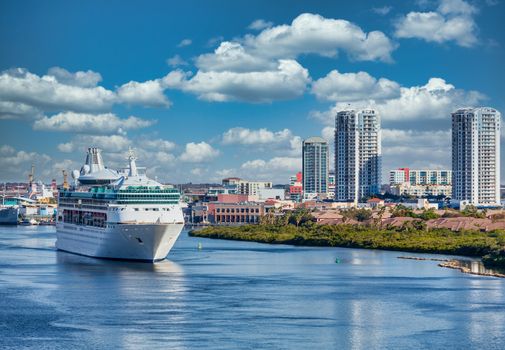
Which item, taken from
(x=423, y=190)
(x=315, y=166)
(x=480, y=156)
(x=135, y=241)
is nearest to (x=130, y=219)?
(x=135, y=241)

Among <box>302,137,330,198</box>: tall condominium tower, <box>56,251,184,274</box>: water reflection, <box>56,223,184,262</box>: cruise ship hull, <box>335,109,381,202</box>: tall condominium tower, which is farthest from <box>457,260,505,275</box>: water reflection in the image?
<box>302,137,330,198</box>: tall condominium tower

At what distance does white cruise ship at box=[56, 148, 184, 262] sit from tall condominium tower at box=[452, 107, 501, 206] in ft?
189

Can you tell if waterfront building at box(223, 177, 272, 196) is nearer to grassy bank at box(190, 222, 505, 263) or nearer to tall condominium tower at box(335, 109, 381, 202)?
tall condominium tower at box(335, 109, 381, 202)

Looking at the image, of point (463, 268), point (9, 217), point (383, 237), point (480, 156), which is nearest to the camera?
point (463, 268)

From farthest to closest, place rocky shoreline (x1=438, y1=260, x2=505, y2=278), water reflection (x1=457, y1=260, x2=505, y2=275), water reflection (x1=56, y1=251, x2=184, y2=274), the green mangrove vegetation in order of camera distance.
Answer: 1. the green mangrove vegetation
2. water reflection (x1=457, y1=260, x2=505, y2=275)
3. water reflection (x1=56, y1=251, x2=184, y2=274)
4. rocky shoreline (x1=438, y1=260, x2=505, y2=278)

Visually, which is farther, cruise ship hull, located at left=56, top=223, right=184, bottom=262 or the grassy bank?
the grassy bank

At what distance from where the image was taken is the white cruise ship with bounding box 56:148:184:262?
37562 mm

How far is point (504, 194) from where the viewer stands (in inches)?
6216

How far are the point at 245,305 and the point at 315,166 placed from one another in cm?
10428

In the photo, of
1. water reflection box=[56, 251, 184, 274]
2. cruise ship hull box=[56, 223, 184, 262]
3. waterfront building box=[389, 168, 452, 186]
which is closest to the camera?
water reflection box=[56, 251, 184, 274]

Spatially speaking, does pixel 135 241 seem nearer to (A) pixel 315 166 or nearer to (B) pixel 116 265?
(B) pixel 116 265

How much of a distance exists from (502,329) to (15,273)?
1839 centimetres

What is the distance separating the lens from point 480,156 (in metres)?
94.3

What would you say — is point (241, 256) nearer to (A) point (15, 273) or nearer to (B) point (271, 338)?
(A) point (15, 273)
